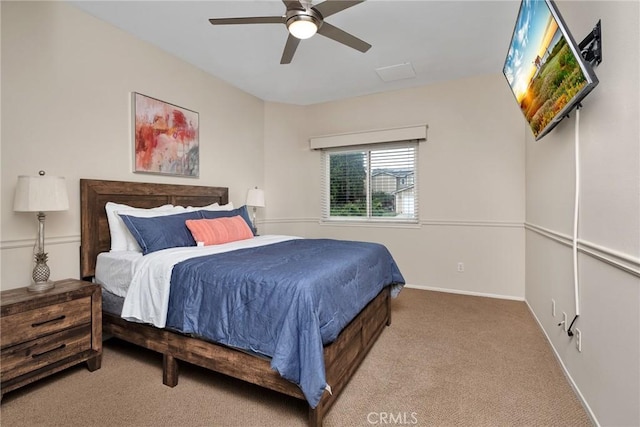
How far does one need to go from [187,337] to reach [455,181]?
3532 mm

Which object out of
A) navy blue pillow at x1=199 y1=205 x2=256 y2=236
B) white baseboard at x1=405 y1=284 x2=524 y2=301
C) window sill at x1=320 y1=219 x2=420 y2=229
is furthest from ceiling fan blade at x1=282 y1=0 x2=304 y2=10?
white baseboard at x1=405 y1=284 x2=524 y2=301

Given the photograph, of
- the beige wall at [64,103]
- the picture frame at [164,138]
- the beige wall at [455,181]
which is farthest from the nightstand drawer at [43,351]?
the beige wall at [455,181]

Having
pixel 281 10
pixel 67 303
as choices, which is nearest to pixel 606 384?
pixel 67 303

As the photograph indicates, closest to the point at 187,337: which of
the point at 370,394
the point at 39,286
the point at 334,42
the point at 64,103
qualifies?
the point at 39,286

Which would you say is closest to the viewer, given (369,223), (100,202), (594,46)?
(594,46)

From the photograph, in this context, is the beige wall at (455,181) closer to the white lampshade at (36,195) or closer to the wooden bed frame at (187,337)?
the wooden bed frame at (187,337)

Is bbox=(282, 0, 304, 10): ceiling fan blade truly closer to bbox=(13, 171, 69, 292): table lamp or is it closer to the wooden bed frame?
bbox=(13, 171, 69, 292): table lamp

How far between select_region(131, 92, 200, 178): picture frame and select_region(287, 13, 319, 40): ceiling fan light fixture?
5.77 feet

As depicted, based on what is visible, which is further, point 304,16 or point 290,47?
point 290,47

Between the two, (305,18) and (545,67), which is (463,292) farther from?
(305,18)

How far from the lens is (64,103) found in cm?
240

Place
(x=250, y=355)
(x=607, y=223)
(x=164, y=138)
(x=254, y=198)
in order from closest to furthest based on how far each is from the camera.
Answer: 1. (x=607, y=223)
2. (x=250, y=355)
3. (x=164, y=138)
4. (x=254, y=198)

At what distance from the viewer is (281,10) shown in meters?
2.56

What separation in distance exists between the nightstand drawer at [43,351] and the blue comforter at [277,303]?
66cm
